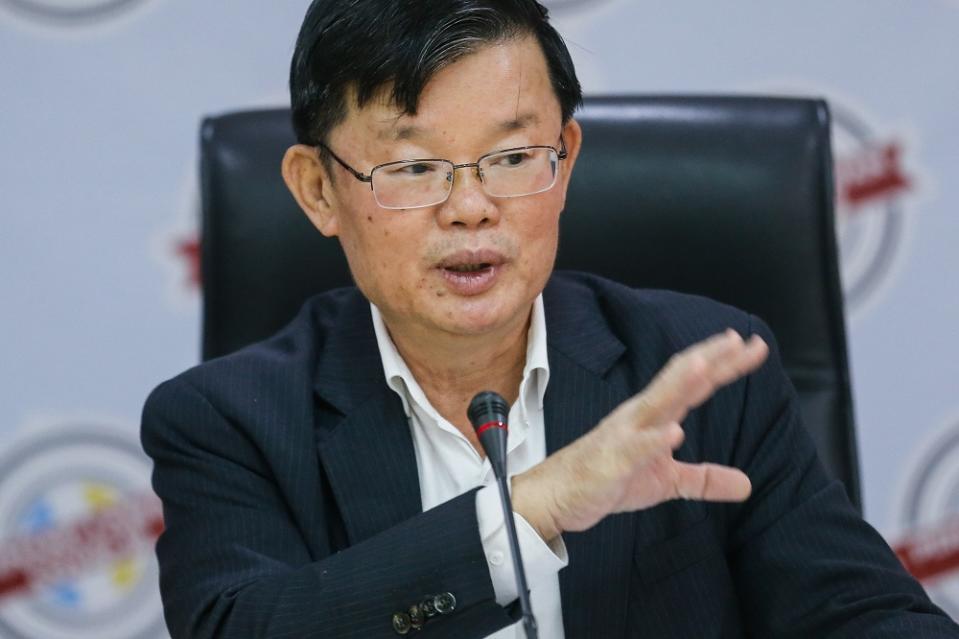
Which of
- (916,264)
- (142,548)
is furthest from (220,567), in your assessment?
(916,264)

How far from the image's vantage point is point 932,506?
10.0 feet

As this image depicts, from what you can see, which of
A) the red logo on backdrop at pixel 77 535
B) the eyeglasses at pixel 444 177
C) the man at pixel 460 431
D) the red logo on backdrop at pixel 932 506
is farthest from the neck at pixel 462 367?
the red logo on backdrop at pixel 932 506

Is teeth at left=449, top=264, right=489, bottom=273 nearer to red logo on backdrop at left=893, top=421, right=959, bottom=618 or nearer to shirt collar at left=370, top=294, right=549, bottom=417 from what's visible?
shirt collar at left=370, top=294, right=549, bottom=417

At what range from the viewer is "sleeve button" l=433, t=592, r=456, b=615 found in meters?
1.56

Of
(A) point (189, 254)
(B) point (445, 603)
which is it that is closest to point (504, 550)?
(B) point (445, 603)

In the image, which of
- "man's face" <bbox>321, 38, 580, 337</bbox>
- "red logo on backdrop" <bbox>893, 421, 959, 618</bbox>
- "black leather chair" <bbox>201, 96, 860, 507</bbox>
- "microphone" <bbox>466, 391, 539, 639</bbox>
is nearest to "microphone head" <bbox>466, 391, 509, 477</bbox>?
"microphone" <bbox>466, 391, 539, 639</bbox>

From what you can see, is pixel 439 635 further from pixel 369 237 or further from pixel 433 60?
pixel 433 60

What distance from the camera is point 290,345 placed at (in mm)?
2057

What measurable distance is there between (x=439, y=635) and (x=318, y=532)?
1.11 ft

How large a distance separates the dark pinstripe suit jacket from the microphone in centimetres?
24

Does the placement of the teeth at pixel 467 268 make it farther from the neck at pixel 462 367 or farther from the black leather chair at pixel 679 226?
the black leather chair at pixel 679 226

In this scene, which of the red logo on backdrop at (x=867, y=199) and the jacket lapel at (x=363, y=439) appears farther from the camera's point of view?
the red logo on backdrop at (x=867, y=199)

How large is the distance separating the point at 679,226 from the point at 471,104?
22.0 inches

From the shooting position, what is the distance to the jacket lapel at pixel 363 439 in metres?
1.86
